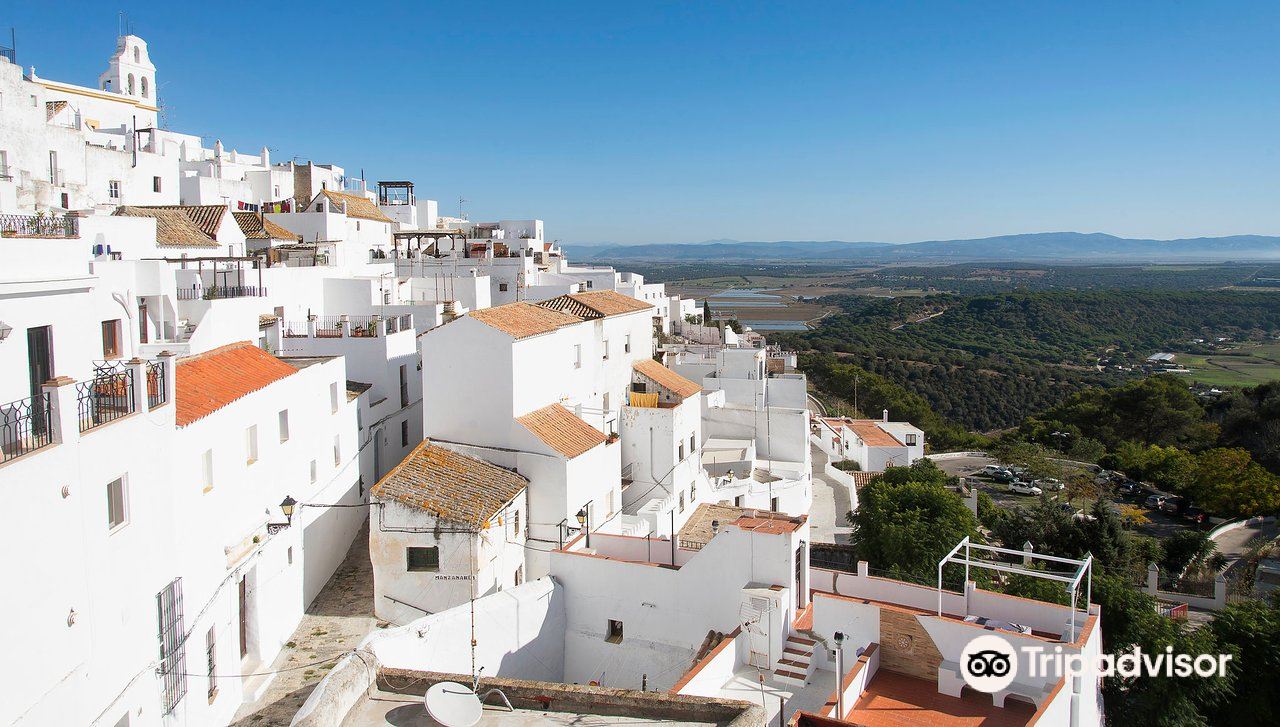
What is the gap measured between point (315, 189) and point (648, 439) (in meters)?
31.8

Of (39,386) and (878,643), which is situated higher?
(39,386)

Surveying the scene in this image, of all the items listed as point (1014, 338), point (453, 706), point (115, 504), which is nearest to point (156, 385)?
point (115, 504)

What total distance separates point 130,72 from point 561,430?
43.4 meters

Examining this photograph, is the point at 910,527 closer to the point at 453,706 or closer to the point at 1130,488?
the point at 453,706

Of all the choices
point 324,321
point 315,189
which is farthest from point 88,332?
point 315,189

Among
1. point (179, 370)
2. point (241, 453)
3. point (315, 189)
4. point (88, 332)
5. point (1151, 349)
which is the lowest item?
point (1151, 349)

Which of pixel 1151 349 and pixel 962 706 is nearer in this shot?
pixel 962 706

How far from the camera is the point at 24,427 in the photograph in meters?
7.65

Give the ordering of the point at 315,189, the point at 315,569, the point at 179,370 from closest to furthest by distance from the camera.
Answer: the point at 179,370
the point at 315,569
the point at 315,189

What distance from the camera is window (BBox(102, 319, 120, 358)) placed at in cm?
1276

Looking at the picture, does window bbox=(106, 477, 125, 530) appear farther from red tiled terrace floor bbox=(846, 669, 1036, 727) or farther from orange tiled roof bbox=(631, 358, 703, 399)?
orange tiled roof bbox=(631, 358, 703, 399)

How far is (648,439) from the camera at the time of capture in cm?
2139

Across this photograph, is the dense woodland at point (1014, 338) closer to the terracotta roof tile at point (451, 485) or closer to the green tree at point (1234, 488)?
the green tree at point (1234, 488)

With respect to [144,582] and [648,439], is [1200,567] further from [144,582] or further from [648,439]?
[144,582]
